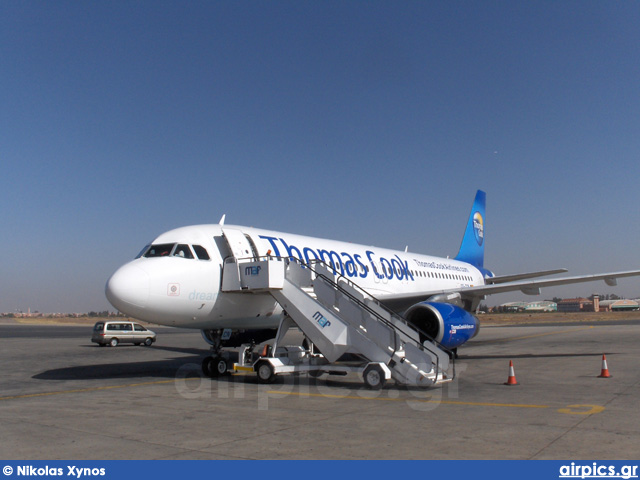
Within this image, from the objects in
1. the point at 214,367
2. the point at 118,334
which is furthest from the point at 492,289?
the point at 118,334

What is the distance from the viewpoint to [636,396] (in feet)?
34.0

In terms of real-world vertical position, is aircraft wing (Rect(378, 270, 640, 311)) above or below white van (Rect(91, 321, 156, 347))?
above

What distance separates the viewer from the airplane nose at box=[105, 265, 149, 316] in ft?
38.6

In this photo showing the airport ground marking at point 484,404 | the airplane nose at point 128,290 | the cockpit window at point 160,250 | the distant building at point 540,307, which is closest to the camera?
the airport ground marking at point 484,404

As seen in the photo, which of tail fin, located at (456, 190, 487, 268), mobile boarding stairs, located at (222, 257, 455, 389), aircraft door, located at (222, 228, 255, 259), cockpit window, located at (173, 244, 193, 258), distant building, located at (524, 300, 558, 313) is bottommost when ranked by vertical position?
distant building, located at (524, 300, 558, 313)

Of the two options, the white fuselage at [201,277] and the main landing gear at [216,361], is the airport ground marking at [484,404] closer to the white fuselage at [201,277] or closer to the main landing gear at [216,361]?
the white fuselage at [201,277]

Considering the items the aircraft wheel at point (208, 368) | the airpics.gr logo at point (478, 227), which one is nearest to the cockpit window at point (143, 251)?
the aircraft wheel at point (208, 368)

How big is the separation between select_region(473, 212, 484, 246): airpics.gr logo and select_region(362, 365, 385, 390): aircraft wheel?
22527 mm

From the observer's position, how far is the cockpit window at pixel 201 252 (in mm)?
13236

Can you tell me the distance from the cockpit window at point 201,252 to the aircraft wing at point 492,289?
19.7 ft

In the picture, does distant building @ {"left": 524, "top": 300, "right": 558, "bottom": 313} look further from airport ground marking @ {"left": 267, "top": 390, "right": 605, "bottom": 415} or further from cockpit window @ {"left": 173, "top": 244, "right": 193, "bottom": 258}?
airport ground marking @ {"left": 267, "top": 390, "right": 605, "bottom": 415}

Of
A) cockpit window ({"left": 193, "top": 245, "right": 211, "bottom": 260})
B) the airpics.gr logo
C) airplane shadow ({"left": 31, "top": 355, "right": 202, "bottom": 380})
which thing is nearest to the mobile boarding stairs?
cockpit window ({"left": 193, "top": 245, "right": 211, "bottom": 260})

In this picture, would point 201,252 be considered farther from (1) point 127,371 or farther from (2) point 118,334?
(2) point 118,334
